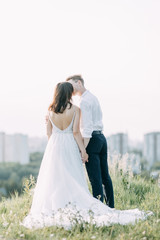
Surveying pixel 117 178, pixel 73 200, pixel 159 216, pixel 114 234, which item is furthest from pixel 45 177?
pixel 117 178

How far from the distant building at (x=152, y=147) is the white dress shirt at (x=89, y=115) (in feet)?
133

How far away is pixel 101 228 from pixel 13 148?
33248 mm

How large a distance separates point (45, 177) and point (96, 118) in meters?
1.12

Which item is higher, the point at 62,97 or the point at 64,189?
the point at 62,97

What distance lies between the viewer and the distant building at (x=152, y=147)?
46375mm

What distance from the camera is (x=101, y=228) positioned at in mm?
4438

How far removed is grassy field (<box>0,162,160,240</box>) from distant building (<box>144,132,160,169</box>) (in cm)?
Result: 3928

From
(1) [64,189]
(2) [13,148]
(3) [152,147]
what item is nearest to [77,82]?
(1) [64,189]

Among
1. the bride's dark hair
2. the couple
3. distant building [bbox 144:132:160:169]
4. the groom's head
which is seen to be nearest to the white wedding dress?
the couple

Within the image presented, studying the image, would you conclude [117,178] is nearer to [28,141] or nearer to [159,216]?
[159,216]

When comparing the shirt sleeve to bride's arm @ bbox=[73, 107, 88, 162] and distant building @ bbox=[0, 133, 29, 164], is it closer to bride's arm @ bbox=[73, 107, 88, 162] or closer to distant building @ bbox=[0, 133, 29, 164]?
bride's arm @ bbox=[73, 107, 88, 162]

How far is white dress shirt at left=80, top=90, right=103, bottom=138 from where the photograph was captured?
493cm

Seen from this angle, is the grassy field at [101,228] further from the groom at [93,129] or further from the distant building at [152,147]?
the distant building at [152,147]

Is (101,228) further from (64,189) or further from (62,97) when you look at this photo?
(62,97)
